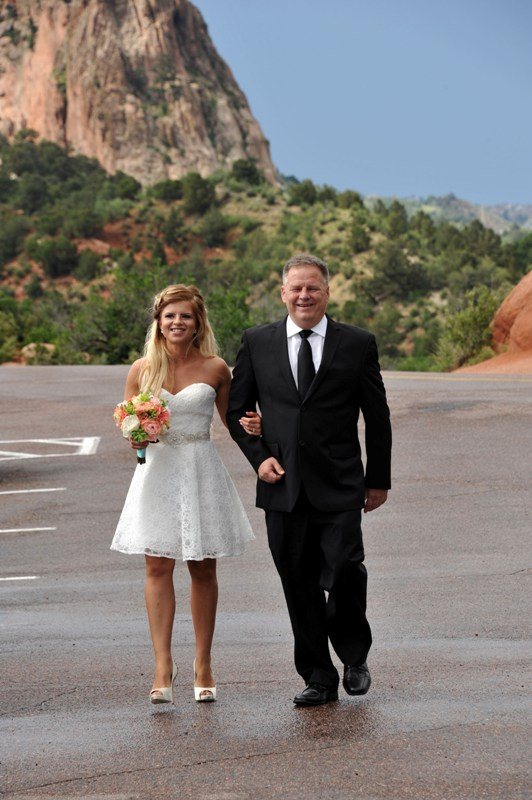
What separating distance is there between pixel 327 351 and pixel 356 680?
156cm

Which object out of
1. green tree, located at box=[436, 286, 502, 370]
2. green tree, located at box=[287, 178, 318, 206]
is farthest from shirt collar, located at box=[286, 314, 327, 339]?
green tree, located at box=[287, 178, 318, 206]

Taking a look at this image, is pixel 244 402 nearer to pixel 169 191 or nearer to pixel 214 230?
pixel 214 230

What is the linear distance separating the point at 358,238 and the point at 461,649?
86.2 metres

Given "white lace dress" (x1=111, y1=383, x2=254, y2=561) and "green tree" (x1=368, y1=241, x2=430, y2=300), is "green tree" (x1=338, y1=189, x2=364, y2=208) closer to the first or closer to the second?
"green tree" (x1=368, y1=241, x2=430, y2=300)

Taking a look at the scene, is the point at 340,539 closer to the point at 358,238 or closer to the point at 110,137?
the point at 358,238

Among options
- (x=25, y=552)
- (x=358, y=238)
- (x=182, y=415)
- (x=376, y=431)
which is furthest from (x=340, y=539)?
(x=358, y=238)

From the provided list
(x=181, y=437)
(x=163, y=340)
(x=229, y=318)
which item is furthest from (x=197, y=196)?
(x=181, y=437)

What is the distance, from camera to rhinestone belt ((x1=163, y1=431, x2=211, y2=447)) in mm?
6297

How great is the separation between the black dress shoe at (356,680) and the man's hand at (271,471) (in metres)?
0.98

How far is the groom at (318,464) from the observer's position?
19.8 ft

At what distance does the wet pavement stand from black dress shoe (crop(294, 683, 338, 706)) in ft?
0.19

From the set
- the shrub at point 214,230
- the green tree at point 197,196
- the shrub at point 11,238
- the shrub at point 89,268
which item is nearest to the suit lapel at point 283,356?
the shrub at point 89,268

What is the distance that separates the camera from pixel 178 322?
6344 millimetres

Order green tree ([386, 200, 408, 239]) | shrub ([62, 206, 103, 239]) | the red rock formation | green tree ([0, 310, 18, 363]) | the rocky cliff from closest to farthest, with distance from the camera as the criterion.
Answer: the red rock formation
green tree ([0, 310, 18, 363])
green tree ([386, 200, 408, 239])
shrub ([62, 206, 103, 239])
the rocky cliff
